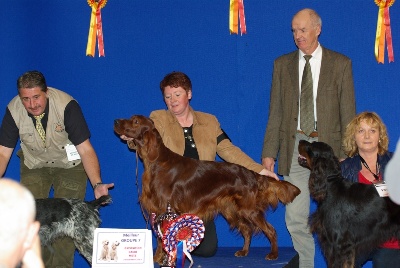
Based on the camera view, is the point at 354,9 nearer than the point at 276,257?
No

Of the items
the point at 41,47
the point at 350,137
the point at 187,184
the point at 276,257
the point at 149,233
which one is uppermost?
the point at 41,47

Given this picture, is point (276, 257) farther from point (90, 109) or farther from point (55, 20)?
point (55, 20)

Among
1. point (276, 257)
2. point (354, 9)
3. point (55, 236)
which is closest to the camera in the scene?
point (55, 236)

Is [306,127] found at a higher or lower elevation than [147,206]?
higher

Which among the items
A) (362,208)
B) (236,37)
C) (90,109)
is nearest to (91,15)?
(90,109)

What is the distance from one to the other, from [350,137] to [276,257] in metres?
0.95

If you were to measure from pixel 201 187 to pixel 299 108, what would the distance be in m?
0.91

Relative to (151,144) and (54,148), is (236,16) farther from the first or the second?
(54,148)

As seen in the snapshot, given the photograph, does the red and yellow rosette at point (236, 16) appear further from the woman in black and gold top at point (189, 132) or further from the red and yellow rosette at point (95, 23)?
the red and yellow rosette at point (95, 23)

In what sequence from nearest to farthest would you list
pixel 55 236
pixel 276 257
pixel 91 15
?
1. pixel 55 236
2. pixel 276 257
3. pixel 91 15

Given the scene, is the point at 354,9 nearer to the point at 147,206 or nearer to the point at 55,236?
the point at 147,206

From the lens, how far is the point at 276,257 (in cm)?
381

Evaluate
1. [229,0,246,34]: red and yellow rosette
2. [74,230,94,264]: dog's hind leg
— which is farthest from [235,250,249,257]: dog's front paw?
[229,0,246,34]: red and yellow rosette

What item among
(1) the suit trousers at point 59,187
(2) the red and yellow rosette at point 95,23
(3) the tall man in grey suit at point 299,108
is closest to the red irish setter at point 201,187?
(3) the tall man in grey suit at point 299,108
